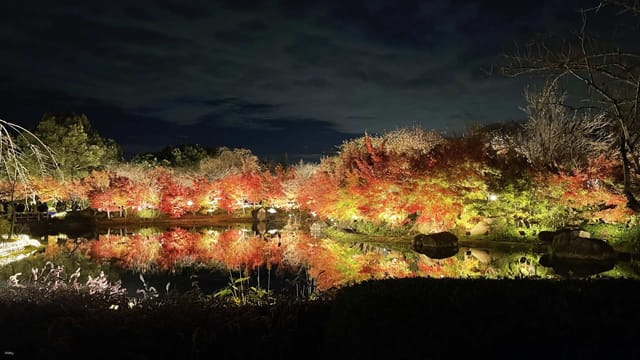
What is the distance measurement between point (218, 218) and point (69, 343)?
37968mm

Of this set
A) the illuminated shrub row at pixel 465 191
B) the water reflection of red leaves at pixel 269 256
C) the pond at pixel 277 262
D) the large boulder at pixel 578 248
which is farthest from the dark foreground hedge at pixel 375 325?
the illuminated shrub row at pixel 465 191

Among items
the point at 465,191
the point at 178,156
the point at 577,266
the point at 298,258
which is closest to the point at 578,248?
the point at 577,266

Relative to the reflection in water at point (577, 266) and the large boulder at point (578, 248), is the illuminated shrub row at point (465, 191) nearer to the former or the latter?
the large boulder at point (578, 248)

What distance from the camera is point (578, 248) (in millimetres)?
19359

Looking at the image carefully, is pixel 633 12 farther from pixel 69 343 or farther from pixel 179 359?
pixel 69 343

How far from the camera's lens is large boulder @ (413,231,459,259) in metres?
23.2

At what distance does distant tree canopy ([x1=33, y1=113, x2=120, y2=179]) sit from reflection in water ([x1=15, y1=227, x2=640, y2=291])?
18.1 m

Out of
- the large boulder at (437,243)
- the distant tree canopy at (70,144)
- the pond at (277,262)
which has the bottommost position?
the pond at (277,262)

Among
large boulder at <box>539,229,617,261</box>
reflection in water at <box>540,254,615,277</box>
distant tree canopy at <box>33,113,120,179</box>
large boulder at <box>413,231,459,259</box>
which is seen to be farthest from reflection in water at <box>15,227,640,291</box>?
distant tree canopy at <box>33,113,120,179</box>

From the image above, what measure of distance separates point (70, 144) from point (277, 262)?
3507 centimetres

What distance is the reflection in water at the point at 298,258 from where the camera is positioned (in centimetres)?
1741

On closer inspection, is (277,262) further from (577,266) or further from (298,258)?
(577,266)

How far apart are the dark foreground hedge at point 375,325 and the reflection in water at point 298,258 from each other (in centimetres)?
771

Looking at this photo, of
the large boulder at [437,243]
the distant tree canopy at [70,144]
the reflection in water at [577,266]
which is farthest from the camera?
the distant tree canopy at [70,144]
